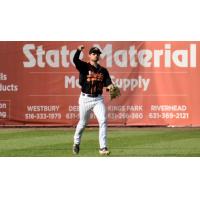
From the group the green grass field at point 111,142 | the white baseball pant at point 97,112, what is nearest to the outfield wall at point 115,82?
the green grass field at point 111,142

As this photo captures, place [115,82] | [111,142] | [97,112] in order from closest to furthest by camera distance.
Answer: [97,112] → [111,142] → [115,82]

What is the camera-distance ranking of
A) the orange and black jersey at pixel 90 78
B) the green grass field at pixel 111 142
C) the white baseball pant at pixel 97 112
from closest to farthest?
the white baseball pant at pixel 97 112 → the orange and black jersey at pixel 90 78 → the green grass field at pixel 111 142

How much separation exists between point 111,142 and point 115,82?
630 cm

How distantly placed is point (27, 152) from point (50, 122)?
356 inches

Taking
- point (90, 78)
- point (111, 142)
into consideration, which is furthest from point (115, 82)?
point (90, 78)

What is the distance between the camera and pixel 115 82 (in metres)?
24.5

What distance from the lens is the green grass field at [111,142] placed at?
51.0ft

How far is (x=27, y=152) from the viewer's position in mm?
15539

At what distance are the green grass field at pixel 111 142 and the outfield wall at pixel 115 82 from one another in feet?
3.42

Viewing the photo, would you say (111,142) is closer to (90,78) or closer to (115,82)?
(90,78)

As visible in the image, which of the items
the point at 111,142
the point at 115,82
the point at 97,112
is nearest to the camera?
the point at 97,112

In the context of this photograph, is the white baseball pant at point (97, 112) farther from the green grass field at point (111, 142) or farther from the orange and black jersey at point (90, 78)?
the green grass field at point (111, 142)

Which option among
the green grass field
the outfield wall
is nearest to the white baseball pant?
the green grass field

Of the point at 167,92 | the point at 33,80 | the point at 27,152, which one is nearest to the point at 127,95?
the point at 167,92
